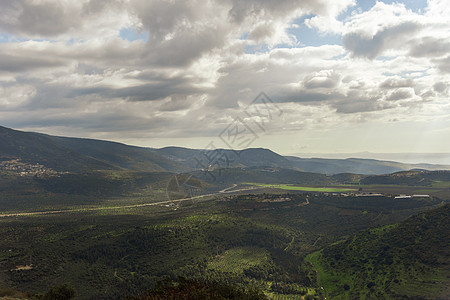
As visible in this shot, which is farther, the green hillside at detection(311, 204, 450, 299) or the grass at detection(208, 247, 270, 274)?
the grass at detection(208, 247, 270, 274)

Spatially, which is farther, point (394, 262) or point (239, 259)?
point (239, 259)

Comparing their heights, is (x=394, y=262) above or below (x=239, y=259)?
above

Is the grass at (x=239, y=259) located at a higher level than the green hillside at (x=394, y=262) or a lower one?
lower

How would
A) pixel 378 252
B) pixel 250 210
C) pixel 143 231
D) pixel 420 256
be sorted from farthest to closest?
pixel 250 210
pixel 143 231
pixel 378 252
pixel 420 256

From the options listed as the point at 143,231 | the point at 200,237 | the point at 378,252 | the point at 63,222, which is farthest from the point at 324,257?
the point at 63,222

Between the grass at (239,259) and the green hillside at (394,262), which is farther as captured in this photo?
the grass at (239,259)

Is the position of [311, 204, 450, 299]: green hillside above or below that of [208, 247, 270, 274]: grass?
above

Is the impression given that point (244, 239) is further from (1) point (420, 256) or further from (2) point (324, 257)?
(1) point (420, 256)

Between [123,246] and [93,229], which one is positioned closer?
[123,246]

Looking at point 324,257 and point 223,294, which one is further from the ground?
point 223,294

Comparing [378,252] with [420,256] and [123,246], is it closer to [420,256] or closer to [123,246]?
[420,256]

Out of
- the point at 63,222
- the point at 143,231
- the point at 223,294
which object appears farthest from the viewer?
the point at 63,222
